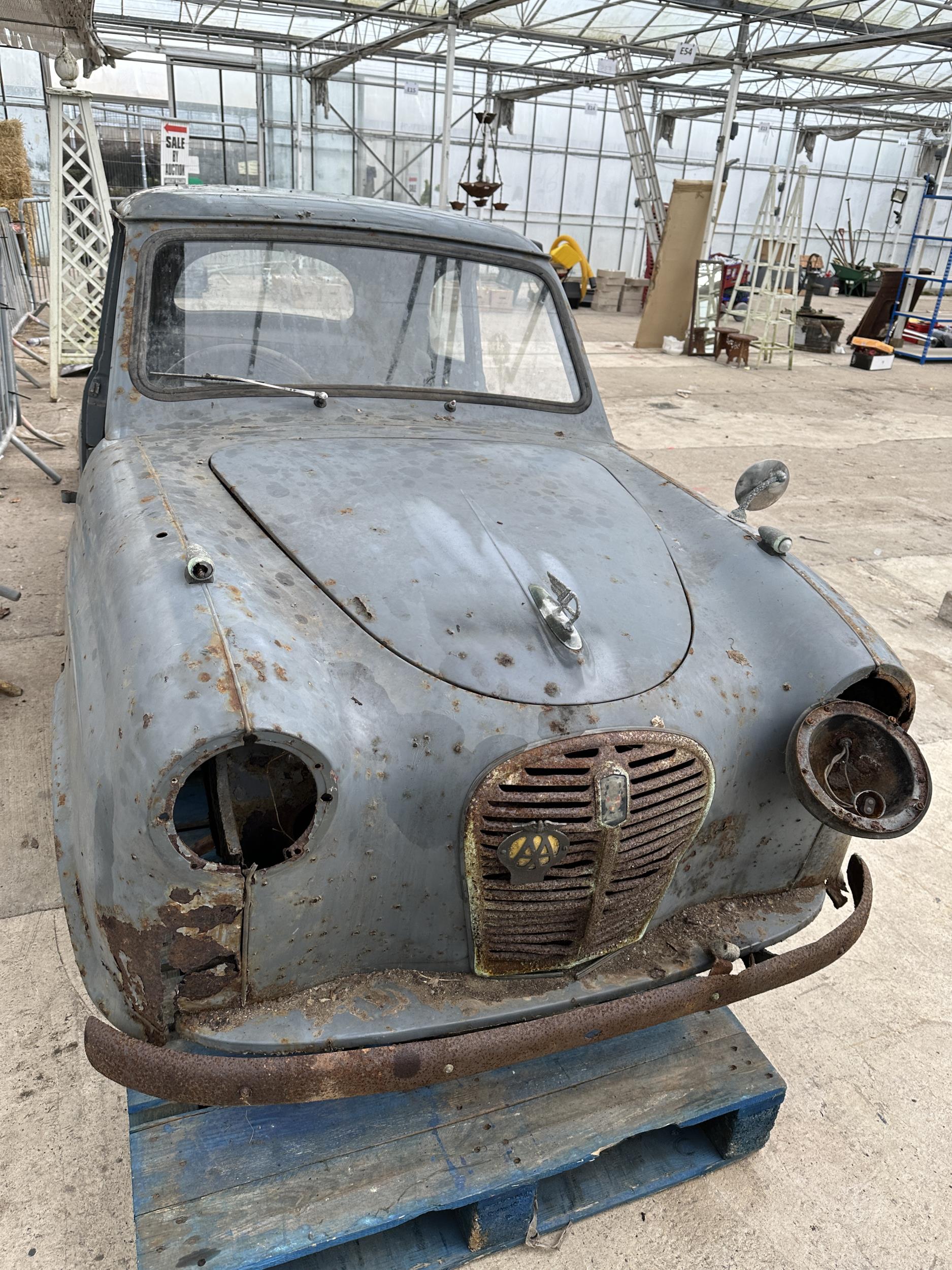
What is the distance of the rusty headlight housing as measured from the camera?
2.00 metres

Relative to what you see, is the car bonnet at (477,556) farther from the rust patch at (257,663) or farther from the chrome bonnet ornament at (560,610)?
the rust patch at (257,663)

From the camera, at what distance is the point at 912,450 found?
10.1 m

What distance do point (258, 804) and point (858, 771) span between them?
4.58 feet

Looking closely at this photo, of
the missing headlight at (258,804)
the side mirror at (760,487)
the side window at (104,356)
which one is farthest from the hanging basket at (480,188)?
the missing headlight at (258,804)

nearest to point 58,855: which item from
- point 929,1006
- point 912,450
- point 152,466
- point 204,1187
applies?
point 204,1187

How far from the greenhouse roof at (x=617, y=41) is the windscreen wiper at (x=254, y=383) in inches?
476

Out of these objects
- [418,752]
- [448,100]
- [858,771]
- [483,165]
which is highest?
[448,100]

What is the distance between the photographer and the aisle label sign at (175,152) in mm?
10406

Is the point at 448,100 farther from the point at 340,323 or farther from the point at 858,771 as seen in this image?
the point at 858,771

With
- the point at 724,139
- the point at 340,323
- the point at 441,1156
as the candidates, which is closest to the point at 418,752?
the point at 441,1156

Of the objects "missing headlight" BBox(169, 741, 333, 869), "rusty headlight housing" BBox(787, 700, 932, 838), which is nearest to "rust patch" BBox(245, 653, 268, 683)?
"missing headlight" BBox(169, 741, 333, 869)

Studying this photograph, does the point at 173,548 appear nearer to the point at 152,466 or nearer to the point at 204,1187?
the point at 152,466

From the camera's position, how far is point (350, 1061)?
68.8 inches

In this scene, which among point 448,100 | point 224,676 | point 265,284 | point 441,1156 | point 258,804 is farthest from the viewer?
point 448,100
